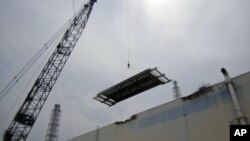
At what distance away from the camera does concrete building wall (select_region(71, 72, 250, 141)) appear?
16.6 metres

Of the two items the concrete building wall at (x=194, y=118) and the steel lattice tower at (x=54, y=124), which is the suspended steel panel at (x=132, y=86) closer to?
the concrete building wall at (x=194, y=118)

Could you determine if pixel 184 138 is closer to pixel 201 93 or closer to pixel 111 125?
pixel 201 93

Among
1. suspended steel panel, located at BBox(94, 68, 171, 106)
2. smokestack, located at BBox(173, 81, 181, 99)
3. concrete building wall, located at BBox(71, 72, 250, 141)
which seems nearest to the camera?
concrete building wall, located at BBox(71, 72, 250, 141)

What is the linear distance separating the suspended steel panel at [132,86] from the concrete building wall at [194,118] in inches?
89.7

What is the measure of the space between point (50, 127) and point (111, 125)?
31.8m

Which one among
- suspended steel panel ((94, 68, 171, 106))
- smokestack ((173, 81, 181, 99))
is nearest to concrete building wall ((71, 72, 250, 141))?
suspended steel panel ((94, 68, 171, 106))

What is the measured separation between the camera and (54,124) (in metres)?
53.2

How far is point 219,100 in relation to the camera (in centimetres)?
1755

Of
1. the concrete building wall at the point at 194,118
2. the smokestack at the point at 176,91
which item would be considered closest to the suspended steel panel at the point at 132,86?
the concrete building wall at the point at 194,118

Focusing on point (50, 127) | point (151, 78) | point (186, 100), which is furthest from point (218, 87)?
point (50, 127)

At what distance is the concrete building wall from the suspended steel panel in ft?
7.48

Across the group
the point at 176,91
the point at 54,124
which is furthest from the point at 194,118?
the point at 54,124

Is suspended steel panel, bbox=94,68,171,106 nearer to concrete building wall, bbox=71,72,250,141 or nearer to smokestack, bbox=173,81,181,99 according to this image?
concrete building wall, bbox=71,72,250,141

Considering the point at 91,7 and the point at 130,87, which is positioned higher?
the point at 91,7
